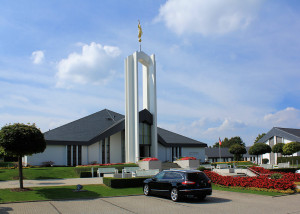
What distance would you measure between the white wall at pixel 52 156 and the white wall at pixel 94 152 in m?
2.98

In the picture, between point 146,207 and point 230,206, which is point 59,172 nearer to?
point 146,207

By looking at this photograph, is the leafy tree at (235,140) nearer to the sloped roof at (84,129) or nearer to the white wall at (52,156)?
the sloped roof at (84,129)

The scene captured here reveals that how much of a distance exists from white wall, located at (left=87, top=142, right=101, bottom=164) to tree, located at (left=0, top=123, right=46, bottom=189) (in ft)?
64.8

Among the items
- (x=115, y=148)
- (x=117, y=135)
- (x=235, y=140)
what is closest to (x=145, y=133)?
(x=117, y=135)

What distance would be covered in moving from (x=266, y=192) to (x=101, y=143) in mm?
23224

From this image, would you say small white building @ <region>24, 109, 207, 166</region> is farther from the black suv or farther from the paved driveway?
the paved driveway

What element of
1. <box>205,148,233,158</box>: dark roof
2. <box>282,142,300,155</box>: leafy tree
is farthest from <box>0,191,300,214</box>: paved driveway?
<box>205,148,233,158</box>: dark roof

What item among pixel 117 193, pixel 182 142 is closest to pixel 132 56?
pixel 182 142

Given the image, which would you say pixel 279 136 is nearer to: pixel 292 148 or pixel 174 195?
pixel 292 148

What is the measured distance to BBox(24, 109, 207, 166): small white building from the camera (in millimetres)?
32656

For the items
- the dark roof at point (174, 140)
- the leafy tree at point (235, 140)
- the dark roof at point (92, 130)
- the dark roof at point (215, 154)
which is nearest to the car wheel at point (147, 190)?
the dark roof at point (92, 130)

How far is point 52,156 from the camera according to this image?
3247 cm

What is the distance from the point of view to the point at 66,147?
3300cm

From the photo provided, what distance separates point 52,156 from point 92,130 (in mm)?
5773
